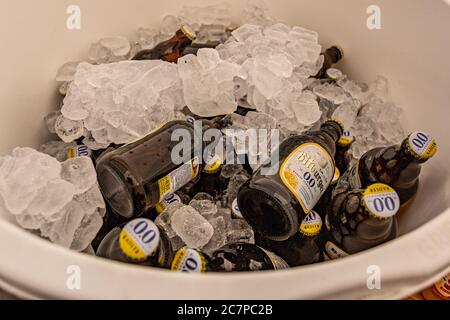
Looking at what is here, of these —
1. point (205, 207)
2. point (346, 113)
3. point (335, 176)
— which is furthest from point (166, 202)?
point (346, 113)

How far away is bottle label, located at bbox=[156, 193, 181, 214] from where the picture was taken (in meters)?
0.96

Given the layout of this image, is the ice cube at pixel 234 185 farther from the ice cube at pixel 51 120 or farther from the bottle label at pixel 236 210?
the ice cube at pixel 51 120

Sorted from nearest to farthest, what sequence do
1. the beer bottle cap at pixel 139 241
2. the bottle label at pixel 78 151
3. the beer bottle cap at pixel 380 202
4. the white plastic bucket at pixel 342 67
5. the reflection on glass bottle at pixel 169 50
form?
the white plastic bucket at pixel 342 67, the beer bottle cap at pixel 139 241, the beer bottle cap at pixel 380 202, the bottle label at pixel 78 151, the reflection on glass bottle at pixel 169 50

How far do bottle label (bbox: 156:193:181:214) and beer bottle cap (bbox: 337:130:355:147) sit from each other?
419 millimetres

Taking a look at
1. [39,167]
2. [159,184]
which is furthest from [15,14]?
[159,184]

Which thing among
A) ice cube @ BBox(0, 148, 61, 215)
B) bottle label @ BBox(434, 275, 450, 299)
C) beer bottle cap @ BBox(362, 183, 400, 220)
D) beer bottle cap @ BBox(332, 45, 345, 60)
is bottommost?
bottle label @ BBox(434, 275, 450, 299)

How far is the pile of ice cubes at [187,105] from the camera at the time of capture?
0.84 m

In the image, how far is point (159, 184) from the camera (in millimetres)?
868

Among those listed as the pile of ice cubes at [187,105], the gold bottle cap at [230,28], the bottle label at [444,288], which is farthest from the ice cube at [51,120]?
the bottle label at [444,288]

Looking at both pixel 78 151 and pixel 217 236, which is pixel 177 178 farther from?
pixel 78 151

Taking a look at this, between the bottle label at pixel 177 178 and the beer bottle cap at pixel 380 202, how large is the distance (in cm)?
36

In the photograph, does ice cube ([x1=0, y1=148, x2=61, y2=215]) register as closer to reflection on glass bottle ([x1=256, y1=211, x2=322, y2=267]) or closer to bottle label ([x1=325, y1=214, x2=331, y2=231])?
reflection on glass bottle ([x1=256, y1=211, x2=322, y2=267])

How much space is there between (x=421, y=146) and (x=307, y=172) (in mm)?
249

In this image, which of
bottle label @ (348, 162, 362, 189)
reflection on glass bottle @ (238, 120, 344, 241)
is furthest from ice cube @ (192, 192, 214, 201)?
bottle label @ (348, 162, 362, 189)
